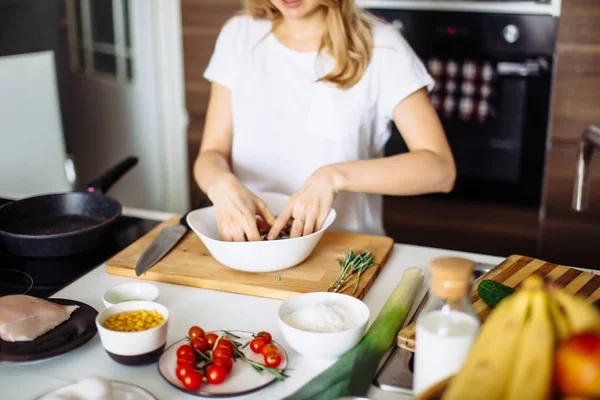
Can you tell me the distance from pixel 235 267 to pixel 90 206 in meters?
0.44

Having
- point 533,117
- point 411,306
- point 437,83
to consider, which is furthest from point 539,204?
point 411,306

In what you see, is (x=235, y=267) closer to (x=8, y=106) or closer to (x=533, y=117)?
(x=8, y=106)

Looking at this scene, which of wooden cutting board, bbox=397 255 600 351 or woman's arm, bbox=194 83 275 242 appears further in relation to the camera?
woman's arm, bbox=194 83 275 242

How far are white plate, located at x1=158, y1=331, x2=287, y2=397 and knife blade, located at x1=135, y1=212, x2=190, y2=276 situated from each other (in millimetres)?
313

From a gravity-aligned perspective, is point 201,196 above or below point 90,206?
below

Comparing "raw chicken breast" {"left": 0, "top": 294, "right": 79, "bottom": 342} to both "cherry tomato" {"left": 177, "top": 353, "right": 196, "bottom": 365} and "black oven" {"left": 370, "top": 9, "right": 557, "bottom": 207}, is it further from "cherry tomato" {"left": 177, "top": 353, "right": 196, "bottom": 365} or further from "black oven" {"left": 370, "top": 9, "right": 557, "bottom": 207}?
"black oven" {"left": 370, "top": 9, "right": 557, "bottom": 207}

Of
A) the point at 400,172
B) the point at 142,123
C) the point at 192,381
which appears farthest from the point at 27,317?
the point at 142,123

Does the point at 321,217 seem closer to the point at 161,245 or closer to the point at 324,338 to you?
the point at 161,245

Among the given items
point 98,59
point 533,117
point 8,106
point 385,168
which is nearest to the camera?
point 385,168

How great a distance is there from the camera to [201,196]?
115 inches

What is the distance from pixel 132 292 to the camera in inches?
44.1

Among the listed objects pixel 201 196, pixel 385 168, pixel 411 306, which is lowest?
pixel 201 196

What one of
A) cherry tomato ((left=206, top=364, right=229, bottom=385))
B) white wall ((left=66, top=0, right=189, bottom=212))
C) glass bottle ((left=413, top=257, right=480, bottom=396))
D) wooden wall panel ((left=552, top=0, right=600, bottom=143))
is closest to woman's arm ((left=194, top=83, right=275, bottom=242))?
cherry tomato ((left=206, top=364, right=229, bottom=385))

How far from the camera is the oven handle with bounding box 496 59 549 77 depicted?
232cm
